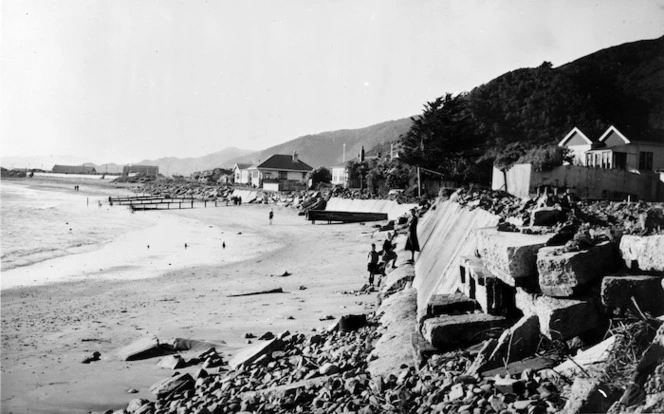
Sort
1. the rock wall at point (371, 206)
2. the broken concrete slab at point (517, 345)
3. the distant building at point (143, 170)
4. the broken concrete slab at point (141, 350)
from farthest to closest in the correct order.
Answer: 1. the distant building at point (143, 170)
2. the rock wall at point (371, 206)
3. the broken concrete slab at point (141, 350)
4. the broken concrete slab at point (517, 345)

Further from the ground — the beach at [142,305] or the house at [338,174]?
the house at [338,174]

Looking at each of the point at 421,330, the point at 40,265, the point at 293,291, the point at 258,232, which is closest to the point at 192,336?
the point at 293,291

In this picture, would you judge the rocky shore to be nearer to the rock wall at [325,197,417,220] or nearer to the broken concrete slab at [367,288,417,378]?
the broken concrete slab at [367,288,417,378]

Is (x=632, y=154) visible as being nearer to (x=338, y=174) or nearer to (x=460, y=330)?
(x=460, y=330)

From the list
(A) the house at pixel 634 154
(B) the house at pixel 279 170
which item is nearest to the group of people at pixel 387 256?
(A) the house at pixel 634 154

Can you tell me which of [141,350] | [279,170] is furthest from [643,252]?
[279,170]

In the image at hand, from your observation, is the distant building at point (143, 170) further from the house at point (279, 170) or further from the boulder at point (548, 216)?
the boulder at point (548, 216)
